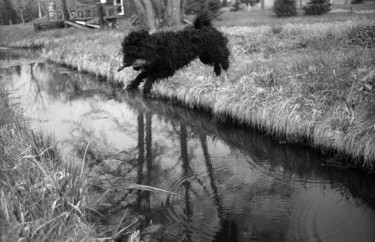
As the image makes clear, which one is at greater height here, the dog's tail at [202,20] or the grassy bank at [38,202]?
→ the dog's tail at [202,20]

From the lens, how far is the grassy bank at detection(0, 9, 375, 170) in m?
6.17

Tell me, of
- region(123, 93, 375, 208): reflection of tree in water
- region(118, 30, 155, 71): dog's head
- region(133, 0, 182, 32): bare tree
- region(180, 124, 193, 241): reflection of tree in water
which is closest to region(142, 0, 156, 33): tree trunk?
region(133, 0, 182, 32): bare tree

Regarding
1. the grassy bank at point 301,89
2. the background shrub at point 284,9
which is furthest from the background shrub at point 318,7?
the grassy bank at point 301,89

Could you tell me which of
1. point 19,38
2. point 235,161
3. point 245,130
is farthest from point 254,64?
point 19,38

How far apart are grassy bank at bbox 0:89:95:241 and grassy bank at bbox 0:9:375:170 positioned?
4.32m

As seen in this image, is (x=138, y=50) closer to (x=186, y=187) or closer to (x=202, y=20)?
(x=202, y=20)

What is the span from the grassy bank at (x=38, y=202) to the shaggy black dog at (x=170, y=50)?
1.45 m

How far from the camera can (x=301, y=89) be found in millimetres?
7320

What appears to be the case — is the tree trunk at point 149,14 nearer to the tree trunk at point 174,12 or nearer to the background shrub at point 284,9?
the tree trunk at point 174,12

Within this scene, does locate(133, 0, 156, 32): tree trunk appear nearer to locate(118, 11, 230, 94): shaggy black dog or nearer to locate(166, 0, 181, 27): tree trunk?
locate(166, 0, 181, 27): tree trunk

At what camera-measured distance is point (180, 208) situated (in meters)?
5.04

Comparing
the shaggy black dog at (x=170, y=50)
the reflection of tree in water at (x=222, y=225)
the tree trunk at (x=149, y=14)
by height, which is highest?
the tree trunk at (x=149, y=14)

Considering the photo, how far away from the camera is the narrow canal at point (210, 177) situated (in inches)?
181

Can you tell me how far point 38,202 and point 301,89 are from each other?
551 centimetres
